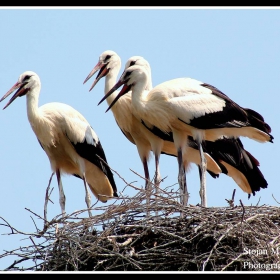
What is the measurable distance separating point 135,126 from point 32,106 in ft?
3.95

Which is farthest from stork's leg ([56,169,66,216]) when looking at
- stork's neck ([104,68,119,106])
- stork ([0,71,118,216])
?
stork's neck ([104,68,119,106])

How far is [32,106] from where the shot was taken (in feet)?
39.8

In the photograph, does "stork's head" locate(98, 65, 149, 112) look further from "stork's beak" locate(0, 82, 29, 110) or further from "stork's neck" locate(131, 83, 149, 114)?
"stork's beak" locate(0, 82, 29, 110)

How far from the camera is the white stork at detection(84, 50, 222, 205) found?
12.1 meters

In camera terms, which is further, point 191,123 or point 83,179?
point 83,179

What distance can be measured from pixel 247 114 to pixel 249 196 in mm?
1387

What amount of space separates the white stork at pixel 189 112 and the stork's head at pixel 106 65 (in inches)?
22.9

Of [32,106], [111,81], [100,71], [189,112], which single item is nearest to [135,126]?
[111,81]

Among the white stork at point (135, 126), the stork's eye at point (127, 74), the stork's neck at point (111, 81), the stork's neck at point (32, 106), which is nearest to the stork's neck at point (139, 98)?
the stork's eye at point (127, 74)

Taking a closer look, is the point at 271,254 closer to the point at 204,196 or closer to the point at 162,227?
the point at 162,227

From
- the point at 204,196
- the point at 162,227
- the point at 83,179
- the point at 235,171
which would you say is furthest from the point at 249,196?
the point at 162,227

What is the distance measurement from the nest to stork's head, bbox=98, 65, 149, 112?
1778 mm

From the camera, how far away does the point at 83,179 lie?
1262 centimetres

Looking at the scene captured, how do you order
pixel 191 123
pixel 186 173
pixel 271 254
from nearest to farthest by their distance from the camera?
pixel 271 254
pixel 191 123
pixel 186 173
